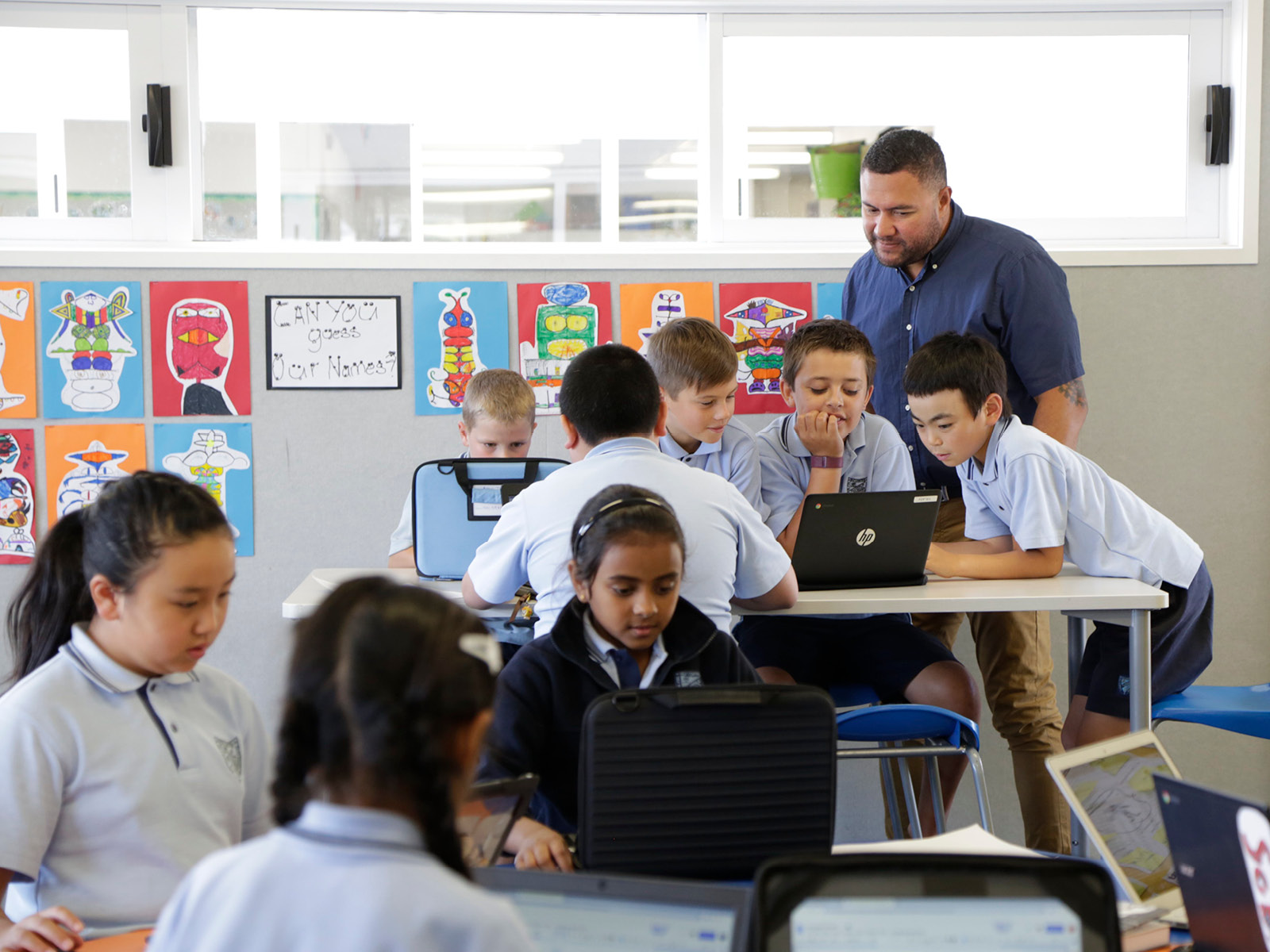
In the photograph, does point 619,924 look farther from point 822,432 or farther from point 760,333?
point 760,333

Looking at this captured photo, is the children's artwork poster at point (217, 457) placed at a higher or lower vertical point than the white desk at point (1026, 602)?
higher

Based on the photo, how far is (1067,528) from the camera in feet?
7.83

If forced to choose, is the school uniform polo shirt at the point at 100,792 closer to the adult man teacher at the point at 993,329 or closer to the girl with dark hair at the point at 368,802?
the girl with dark hair at the point at 368,802

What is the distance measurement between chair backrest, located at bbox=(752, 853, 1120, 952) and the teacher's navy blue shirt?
207cm

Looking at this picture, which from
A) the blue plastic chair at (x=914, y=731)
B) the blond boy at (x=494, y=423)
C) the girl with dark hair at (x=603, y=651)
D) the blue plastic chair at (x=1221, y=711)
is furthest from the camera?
the blond boy at (x=494, y=423)

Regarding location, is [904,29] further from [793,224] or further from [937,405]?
[937,405]

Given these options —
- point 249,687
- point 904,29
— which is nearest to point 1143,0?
point 904,29

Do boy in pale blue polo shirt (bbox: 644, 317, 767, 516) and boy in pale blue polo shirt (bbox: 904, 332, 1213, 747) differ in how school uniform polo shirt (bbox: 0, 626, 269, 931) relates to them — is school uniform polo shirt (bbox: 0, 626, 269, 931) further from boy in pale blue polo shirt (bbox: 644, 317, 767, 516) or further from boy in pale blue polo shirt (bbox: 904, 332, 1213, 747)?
boy in pale blue polo shirt (bbox: 904, 332, 1213, 747)

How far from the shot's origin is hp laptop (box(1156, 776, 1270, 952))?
916mm

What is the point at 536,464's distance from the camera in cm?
221

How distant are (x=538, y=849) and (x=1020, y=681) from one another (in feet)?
5.89

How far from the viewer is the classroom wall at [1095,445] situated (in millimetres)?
3170

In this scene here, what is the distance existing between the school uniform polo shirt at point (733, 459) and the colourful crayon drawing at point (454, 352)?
0.84 meters

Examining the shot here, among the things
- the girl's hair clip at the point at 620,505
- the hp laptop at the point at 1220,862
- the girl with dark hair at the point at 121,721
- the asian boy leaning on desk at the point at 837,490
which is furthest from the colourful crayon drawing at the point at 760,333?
the hp laptop at the point at 1220,862
